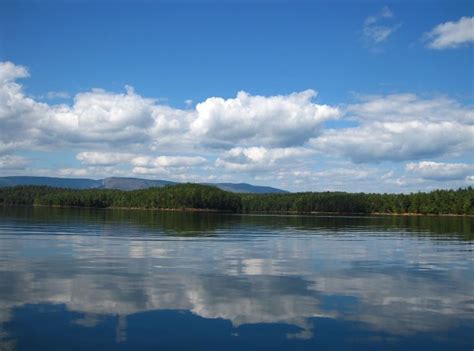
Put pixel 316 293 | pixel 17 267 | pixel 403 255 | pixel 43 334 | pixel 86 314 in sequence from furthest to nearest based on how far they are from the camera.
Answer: pixel 403 255, pixel 17 267, pixel 316 293, pixel 86 314, pixel 43 334

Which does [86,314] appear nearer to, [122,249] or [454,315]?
[454,315]

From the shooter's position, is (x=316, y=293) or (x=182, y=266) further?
(x=182, y=266)

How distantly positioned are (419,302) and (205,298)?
10106 millimetres

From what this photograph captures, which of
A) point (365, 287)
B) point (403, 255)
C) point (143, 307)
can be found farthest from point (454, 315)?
point (403, 255)

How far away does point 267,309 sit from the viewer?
22.0 m

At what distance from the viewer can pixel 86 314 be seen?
20500 mm

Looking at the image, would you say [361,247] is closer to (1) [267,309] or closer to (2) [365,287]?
(2) [365,287]

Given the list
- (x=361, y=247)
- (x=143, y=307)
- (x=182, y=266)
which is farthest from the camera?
(x=361, y=247)

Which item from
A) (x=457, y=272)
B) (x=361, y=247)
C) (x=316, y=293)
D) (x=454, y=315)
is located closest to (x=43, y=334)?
(x=316, y=293)

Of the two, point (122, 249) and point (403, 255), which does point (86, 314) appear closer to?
point (122, 249)

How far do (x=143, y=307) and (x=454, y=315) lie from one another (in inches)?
520

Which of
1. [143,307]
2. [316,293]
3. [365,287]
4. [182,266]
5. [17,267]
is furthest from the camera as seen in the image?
[182,266]

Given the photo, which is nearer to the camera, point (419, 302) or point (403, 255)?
point (419, 302)

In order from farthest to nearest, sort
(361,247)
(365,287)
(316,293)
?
(361,247) → (365,287) → (316,293)
